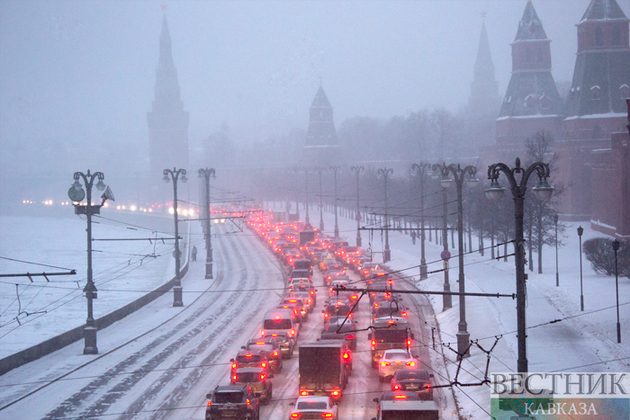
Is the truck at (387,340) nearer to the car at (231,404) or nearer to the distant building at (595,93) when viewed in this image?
the car at (231,404)

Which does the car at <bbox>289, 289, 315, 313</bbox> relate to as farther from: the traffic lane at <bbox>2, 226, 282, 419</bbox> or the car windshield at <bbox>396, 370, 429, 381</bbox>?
the car windshield at <bbox>396, 370, 429, 381</bbox>

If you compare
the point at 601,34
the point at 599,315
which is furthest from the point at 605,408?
the point at 601,34

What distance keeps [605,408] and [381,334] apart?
883cm

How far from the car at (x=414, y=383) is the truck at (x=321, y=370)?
1902mm

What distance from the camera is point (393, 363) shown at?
2178cm

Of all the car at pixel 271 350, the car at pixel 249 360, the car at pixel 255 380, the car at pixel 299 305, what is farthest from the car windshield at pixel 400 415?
the car at pixel 299 305

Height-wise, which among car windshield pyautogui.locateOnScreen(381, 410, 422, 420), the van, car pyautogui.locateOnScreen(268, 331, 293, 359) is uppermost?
car windshield pyautogui.locateOnScreen(381, 410, 422, 420)

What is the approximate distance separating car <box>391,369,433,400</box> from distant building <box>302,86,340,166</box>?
13805 cm

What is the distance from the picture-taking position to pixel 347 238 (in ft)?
249

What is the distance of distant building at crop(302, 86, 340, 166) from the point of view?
15950 centimetres

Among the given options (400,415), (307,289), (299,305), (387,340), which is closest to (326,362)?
(387,340)

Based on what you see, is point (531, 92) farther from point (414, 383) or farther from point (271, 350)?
point (414, 383)

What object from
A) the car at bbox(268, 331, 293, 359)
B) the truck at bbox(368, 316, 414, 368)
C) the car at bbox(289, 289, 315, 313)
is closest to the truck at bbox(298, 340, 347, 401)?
the truck at bbox(368, 316, 414, 368)

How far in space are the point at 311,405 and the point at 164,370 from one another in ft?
31.4
